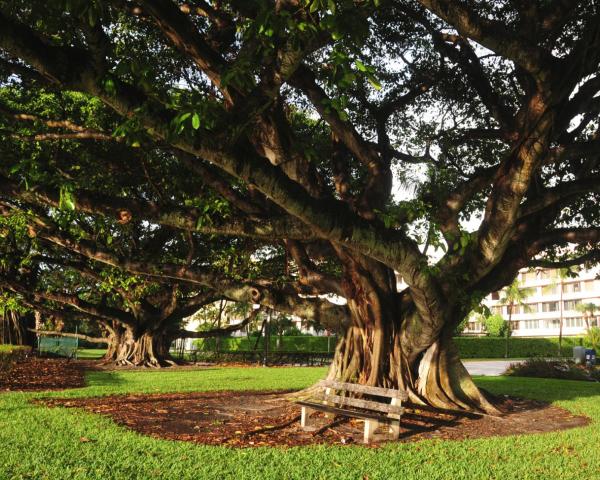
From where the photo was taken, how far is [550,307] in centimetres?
7512

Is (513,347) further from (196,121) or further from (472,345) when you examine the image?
(196,121)

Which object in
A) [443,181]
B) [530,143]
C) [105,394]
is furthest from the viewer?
[443,181]

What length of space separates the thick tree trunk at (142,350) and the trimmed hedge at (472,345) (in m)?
17.0

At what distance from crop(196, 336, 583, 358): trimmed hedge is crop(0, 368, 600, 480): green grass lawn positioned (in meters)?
32.9

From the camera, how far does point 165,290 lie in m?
21.9

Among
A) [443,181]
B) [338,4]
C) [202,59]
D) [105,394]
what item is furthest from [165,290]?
[338,4]

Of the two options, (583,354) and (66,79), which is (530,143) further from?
(583,354)

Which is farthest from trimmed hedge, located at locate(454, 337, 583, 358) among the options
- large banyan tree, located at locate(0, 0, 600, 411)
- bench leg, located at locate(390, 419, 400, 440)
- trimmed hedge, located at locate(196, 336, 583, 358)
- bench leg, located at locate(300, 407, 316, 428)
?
bench leg, located at locate(390, 419, 400, 440)

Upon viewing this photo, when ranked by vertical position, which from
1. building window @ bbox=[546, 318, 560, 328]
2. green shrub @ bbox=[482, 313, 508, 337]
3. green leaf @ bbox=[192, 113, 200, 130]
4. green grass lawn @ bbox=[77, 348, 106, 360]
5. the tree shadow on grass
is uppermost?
building window @ bbox=[546, 318, 560, 328]

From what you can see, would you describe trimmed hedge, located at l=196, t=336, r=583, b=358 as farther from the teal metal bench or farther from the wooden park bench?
the wooden park bench

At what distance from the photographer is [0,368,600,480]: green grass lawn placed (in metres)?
5.29

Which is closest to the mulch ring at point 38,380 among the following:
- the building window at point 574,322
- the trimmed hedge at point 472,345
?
the trimmed hedge at point 472,345

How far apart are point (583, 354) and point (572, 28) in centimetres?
2386

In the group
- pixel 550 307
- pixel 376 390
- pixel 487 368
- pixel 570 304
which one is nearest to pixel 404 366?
pixel 376 390
